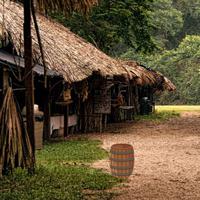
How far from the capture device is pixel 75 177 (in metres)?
8.37

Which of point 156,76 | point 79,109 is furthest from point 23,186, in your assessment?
point 156,76

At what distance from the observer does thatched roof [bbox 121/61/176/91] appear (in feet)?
70.2

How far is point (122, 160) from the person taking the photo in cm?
844

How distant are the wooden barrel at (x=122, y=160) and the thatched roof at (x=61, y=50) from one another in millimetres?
4528

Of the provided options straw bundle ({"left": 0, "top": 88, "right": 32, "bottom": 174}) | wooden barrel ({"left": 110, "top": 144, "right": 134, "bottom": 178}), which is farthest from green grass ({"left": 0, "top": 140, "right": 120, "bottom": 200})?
straw bundle ({"left": 0, "top": 88, "right": 32, "bottom": 174})

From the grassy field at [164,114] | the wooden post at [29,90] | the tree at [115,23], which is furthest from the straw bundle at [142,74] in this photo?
the wooden post at [29,90]

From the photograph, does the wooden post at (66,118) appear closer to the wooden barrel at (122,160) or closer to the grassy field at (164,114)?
the wooden barrel at (122,160)

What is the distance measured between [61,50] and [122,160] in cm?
752

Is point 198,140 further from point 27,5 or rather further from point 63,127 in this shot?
point 27,5

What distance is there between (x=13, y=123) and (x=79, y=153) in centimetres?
433

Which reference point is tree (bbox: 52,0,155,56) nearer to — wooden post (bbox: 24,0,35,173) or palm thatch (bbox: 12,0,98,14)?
palm thatch (bbox: 12,0,98,14)

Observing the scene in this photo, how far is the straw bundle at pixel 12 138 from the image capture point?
743cm

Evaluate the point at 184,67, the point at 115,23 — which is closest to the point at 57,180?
the point at 115,23

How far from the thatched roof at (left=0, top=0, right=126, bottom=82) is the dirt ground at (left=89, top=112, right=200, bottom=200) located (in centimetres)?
227
